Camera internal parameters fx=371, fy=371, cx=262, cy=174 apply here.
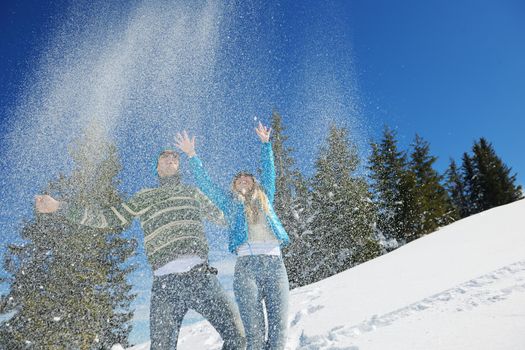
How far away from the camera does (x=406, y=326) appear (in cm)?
415

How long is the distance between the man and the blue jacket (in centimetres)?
23

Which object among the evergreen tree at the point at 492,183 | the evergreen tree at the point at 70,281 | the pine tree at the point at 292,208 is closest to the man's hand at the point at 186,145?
the evergreen tree at the point at 70,281

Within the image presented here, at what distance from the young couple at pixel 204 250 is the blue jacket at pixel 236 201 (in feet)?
0.04

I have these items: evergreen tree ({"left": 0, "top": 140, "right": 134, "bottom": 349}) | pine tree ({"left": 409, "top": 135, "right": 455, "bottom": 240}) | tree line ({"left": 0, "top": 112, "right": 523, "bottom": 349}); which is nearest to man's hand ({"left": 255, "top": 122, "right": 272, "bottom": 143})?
tree line ({"left": 0, "top": 112, "right": 523, "bottom": 349})

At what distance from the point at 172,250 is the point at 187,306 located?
523mm

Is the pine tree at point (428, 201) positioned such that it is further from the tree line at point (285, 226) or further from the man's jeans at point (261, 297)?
the man's jeans at point (261, 297)

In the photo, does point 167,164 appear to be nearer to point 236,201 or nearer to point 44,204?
point 236,201

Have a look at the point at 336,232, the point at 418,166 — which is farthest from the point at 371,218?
the point at 418,166

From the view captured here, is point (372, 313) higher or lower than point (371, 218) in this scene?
lower

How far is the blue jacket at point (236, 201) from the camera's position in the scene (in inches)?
154

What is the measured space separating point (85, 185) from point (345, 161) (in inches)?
714

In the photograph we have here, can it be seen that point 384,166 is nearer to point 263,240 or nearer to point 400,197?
point 400,197

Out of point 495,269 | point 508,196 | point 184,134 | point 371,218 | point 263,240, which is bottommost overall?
point 495,269

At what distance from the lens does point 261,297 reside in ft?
12.0
